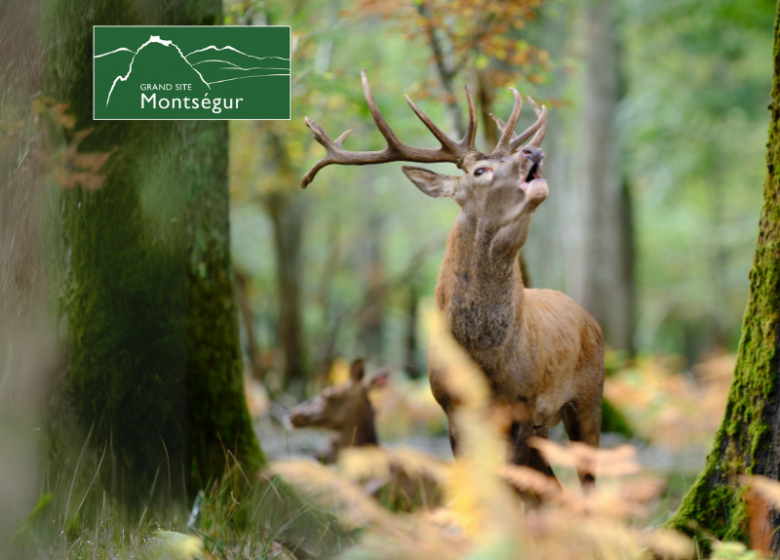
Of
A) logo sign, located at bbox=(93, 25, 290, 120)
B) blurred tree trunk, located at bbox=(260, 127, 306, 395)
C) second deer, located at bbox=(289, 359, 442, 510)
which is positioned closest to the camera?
logo sign, located at bbox=(93, 25, 290, 120)

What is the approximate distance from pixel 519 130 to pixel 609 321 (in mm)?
4932

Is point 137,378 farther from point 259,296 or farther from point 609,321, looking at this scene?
point 259,296

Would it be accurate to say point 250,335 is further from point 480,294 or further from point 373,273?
point 480,294

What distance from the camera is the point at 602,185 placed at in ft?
33.4

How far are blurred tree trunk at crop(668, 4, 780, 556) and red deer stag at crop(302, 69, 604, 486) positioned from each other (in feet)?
2.62

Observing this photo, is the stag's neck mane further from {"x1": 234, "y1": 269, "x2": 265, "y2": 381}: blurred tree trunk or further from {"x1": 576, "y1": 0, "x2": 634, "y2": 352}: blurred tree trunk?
{"x1": 234, "y1": 269, "x2": 265, "y2": 381}: blurred tree trunk

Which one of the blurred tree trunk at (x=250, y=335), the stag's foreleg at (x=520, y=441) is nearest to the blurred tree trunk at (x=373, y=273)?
the blurred tree trunk at (x=250, y=335)

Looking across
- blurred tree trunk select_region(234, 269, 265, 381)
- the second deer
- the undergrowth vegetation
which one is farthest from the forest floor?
the undergrowth vegetation

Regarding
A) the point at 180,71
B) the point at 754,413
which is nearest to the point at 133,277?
the point at 180,71

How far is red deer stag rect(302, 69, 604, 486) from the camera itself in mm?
2840

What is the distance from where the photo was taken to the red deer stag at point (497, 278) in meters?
2.84

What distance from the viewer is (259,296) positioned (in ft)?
51.7

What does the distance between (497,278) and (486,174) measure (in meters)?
0.48

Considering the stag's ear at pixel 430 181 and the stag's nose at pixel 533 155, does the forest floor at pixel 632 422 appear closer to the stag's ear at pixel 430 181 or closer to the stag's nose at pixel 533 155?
the stag's ear at pixel 430 181
